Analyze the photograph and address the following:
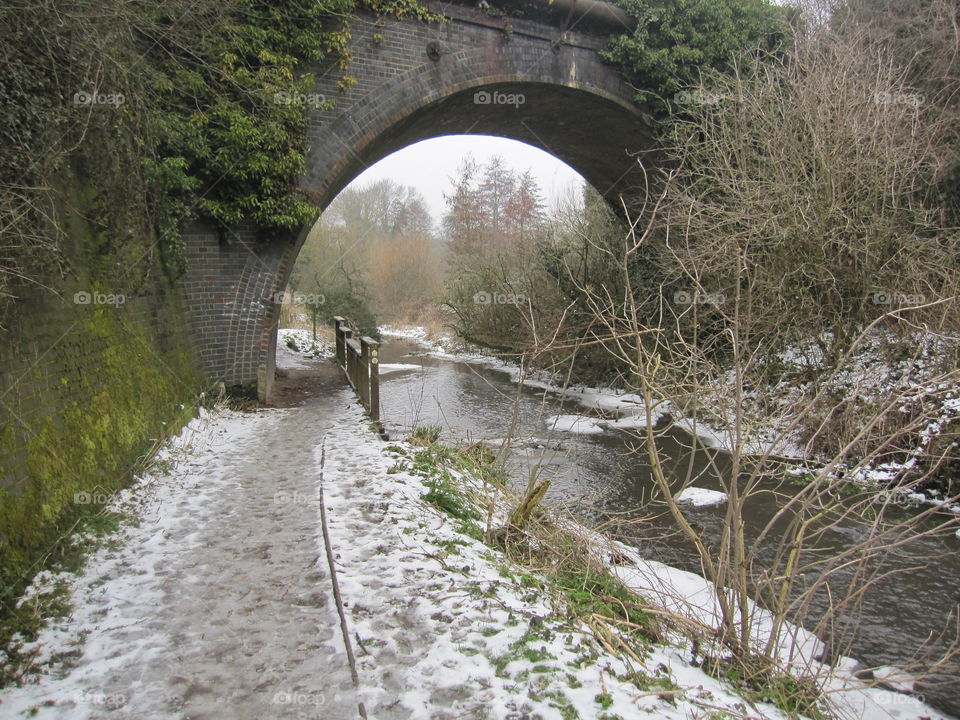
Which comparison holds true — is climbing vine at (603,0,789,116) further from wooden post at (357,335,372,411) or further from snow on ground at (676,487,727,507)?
snow on ground at (676,487,727,507)

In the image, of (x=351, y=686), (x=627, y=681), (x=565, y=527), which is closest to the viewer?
(x=351, y=686)

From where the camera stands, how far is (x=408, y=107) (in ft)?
34.0

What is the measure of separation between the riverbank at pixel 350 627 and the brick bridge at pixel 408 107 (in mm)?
4445

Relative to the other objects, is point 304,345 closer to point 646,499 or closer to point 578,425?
point 578,425

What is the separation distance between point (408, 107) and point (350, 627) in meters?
9.15

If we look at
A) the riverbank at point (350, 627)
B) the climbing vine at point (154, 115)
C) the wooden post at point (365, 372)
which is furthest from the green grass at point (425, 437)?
the climbing vine at point (154, 115)

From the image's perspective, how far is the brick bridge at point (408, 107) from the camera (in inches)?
366

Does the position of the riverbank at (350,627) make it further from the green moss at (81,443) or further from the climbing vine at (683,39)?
the climbing vine at (683,39)

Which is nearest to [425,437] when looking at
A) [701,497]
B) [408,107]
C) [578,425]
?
[701,497]

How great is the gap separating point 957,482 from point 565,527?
5.70 meters

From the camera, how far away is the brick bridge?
9305 millimetres

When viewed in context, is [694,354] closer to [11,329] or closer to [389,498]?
[389,498]

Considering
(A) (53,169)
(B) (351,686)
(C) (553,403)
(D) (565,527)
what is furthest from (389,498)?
(C) (553,403)

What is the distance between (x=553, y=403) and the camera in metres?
13.7
